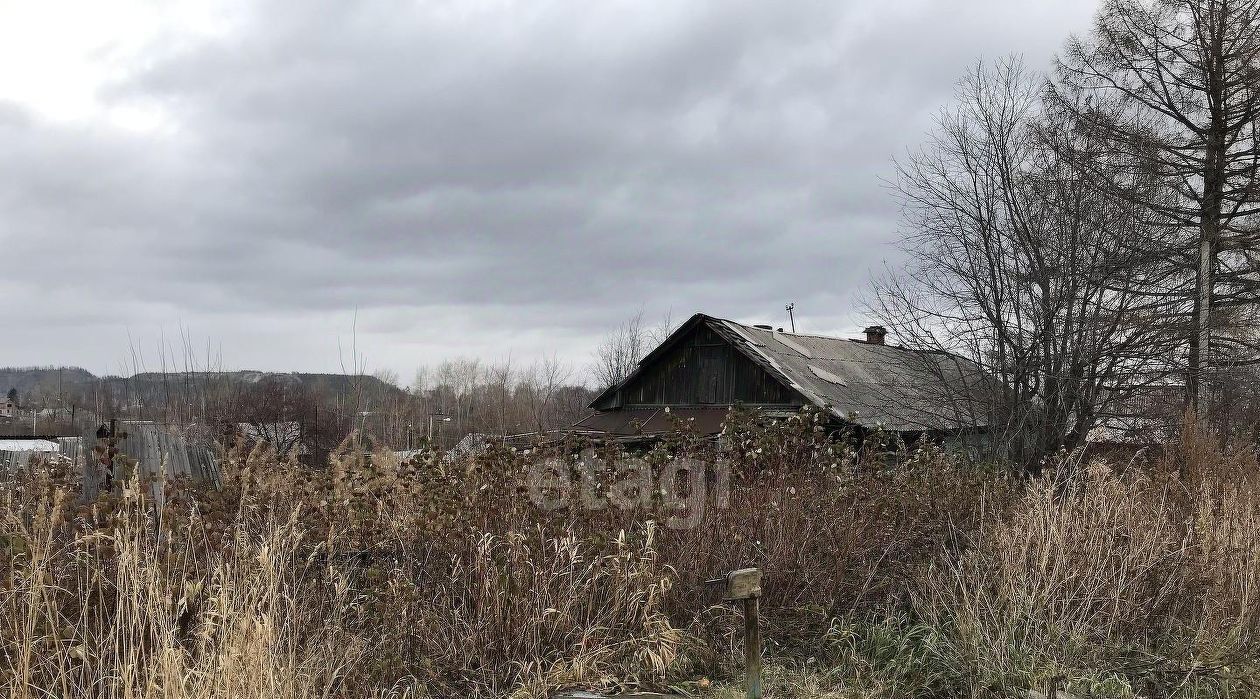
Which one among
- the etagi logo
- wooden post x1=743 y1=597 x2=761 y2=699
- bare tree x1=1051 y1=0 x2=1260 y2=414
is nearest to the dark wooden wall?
bare tree x1=1051 y1=0 x2=1260 y2=414

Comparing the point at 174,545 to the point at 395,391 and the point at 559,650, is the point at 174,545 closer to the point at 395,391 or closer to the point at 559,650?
the point at 559,650

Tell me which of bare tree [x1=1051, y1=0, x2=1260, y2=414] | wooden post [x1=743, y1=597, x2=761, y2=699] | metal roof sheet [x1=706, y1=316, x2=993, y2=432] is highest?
bare tree [x1=1051, y1=0, x2=1260, y2=414]

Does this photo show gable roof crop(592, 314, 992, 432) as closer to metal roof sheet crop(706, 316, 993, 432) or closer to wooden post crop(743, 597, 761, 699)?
metal roof sheet crop(706, 316, 993, 432)

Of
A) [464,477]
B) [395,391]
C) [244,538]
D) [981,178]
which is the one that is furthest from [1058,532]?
[395,391]

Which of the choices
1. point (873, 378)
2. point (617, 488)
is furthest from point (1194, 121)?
point (617, 488)

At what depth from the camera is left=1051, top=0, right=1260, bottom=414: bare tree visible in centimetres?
1542

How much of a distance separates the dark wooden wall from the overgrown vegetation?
1129 centimetres

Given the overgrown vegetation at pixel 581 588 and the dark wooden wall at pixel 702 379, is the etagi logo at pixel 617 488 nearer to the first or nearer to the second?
the overgrown vegetation at pixel 581 588

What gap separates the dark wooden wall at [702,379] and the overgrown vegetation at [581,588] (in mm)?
11294

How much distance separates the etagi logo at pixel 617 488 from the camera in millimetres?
6027

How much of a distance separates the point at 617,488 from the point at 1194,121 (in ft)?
50.6

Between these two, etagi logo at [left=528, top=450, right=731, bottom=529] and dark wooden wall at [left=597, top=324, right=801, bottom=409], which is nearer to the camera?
etagi logo at [left=528, top=450, right=731, bottom=529]

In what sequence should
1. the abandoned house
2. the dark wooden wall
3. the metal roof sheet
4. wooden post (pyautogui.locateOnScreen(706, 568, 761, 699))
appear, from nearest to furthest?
wooden post (pyautogui.locateOnScreen(706, 568, 761, 699)) < the metal roof sheet < the abandoned house < the dark wooden wall

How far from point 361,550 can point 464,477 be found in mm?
809
